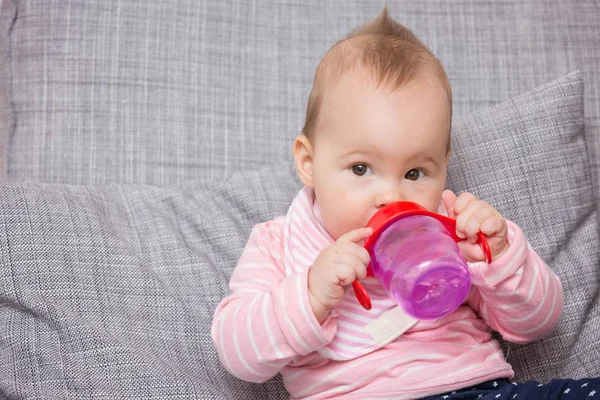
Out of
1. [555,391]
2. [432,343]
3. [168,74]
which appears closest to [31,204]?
[168,74]

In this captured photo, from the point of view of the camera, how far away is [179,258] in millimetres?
1367

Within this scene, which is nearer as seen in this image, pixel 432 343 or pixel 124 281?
pixel 432 343

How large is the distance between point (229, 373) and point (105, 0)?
89cm

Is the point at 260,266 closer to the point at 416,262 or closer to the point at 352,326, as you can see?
the point at 352,326

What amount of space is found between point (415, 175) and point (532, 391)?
364mm

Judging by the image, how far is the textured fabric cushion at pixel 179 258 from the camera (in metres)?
1.15

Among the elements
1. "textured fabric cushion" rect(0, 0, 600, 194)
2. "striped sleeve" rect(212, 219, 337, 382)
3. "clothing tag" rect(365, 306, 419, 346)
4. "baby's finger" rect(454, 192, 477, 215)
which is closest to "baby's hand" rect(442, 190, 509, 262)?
"baby's finger" rect(454, 192, 477, 215)

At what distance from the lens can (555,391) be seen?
1.04m

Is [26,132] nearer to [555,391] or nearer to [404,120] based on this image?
[404,120]

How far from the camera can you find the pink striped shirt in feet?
3.55

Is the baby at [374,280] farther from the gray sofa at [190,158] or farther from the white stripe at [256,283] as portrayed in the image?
the gray sofa at [190,158]

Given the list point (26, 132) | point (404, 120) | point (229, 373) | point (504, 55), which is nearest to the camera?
point (404, 120)

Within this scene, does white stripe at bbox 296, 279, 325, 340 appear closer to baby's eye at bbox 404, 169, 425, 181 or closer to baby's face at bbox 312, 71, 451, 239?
baby's face at bbox 312, 71, 451, 239

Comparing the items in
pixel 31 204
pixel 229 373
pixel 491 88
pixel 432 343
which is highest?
pixel 491 88
